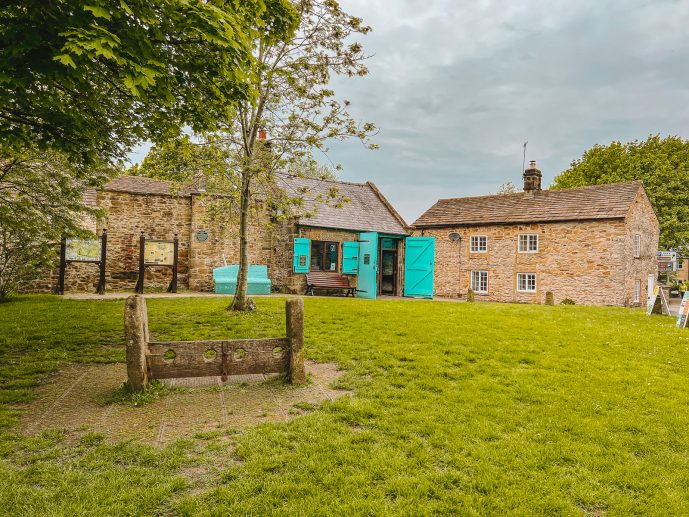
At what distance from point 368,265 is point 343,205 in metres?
3.25

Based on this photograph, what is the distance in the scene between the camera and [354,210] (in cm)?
2247

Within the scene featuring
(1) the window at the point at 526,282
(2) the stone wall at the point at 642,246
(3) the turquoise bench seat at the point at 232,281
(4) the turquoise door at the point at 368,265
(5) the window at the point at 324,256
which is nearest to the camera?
(3) the turquoise bench seat at the point at 232,281

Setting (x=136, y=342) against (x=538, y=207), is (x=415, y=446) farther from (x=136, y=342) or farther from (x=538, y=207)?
(x=538, y=207)

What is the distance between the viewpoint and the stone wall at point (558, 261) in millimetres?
22609

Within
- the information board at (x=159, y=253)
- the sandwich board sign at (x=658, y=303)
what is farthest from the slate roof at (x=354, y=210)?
Result: the sandwich board sign at (x=658, y=303)

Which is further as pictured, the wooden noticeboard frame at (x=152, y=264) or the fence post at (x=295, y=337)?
the wooden noticeboard frame at (x=152, y=264)

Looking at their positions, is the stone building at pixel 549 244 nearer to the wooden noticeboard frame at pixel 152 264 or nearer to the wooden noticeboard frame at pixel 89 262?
the wooden noticeboard frame at pixel 152 264

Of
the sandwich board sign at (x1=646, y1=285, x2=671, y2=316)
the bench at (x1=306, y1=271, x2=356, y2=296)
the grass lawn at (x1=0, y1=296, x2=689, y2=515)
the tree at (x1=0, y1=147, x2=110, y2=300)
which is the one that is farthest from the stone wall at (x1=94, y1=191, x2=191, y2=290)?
the sandwich board sign at (x1=646, y1=285, x2=671, y2=316)

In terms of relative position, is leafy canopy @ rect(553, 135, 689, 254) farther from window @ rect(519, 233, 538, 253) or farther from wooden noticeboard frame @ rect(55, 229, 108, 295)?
wooden noticeboard frame @ rect(55, 229, 108, 295)

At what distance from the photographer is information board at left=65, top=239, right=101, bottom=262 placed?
1559 cm

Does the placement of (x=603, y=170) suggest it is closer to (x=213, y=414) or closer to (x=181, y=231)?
(x=181, y=231)

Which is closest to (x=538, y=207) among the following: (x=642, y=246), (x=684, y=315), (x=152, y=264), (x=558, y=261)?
(x=558, y=261)

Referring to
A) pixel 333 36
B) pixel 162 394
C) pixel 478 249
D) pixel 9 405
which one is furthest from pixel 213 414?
pixel 478 249

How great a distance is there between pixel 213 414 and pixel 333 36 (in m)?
9.93
